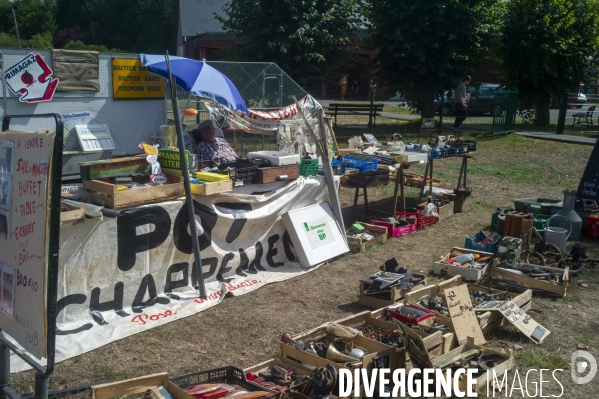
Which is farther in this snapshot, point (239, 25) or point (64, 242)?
point (239, 25)

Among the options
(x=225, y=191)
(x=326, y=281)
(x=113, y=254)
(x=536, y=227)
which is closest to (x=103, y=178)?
(x=113, y=254)

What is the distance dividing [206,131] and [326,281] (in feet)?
8.31

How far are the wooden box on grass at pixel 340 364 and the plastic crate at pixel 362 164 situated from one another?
4.13m

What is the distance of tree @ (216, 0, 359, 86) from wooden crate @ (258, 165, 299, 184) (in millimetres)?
12216

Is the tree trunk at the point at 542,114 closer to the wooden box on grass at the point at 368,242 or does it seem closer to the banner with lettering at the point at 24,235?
the wooden box on grass at the point at 368,242

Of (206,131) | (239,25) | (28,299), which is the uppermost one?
(239,25)

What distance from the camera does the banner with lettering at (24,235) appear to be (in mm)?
2953

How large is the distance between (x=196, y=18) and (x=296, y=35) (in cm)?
2342

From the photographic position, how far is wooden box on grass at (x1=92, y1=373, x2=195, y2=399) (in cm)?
380

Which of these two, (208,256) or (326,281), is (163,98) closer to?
(208,256)

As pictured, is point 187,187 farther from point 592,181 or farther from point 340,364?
point 592,181

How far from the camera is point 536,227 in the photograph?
28.9ft

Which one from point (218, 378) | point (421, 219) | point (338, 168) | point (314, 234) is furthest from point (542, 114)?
point (218, 378)

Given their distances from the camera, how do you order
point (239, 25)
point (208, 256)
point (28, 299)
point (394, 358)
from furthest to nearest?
point (239, 25) → point (208, 256) → point (394, 358) → point (28, 299)
